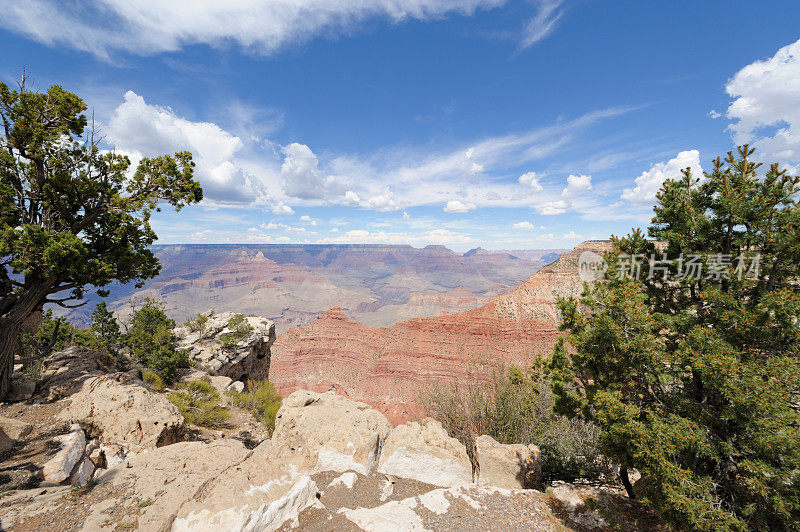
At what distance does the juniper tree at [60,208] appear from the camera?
432 inches

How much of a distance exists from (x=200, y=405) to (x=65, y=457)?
875 centimetres

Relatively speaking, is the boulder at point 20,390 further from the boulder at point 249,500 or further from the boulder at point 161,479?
the boulder at point 249,500

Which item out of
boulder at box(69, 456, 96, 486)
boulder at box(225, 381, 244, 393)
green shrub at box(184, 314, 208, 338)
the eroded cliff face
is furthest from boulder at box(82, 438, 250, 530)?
the eroded cliff face

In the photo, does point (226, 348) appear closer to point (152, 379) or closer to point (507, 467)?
point (152, 379)

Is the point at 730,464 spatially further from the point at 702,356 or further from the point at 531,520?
the point at 531,520

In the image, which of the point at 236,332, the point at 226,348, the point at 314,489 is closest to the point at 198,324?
the point at 236,332

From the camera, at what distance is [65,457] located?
8062 millimetres

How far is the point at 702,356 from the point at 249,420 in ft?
69.6

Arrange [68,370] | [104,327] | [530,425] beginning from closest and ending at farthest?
[68,370]
[530,425]
[104,327]

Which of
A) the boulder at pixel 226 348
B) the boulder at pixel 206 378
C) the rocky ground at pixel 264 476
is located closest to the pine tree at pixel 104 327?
the boulder at pixel 226 348

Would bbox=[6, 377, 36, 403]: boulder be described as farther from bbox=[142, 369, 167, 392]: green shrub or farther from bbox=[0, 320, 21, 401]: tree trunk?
bbox=[142, 369, 167, 392]: green shrub

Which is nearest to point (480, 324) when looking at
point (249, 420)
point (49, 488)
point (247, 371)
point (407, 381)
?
point (407, 381)

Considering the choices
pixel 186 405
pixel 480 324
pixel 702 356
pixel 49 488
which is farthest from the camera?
pixel 480 324

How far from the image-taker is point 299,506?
23.9 feet
